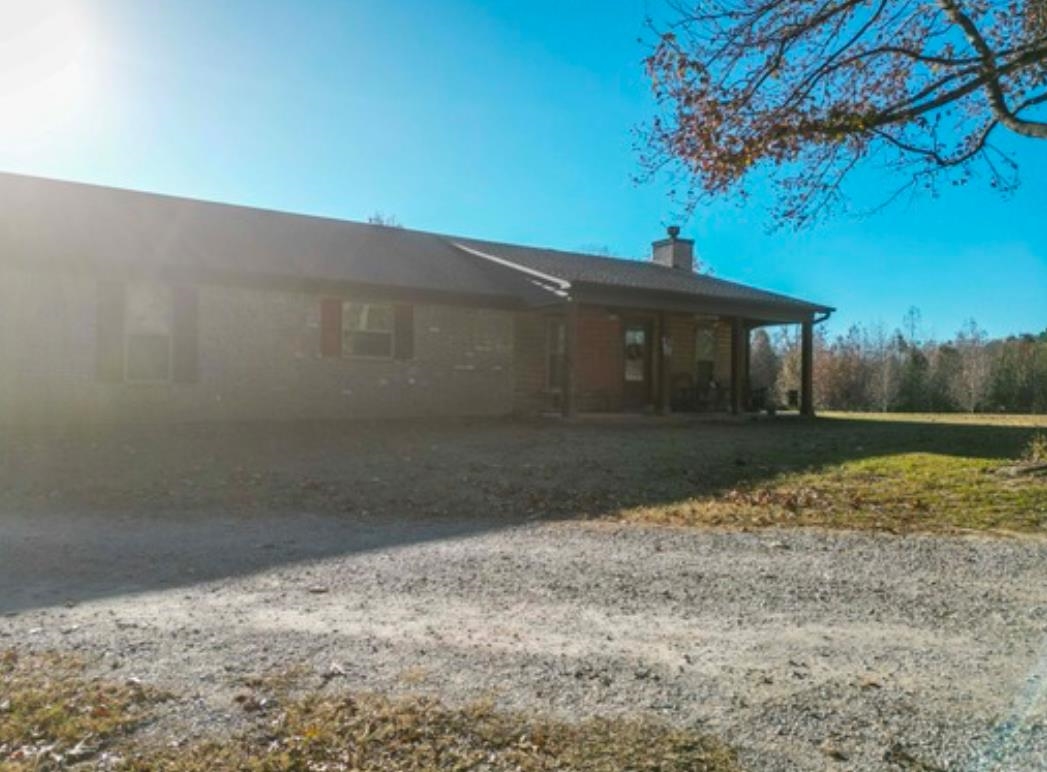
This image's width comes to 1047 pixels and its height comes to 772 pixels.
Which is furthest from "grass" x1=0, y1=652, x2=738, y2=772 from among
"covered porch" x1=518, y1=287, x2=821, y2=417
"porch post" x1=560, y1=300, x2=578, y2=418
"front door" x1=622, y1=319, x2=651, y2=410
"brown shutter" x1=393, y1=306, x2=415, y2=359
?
"front door" x1=622, y1=319, x2=651, y2=410

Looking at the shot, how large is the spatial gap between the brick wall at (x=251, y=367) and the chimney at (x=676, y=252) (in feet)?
28.4

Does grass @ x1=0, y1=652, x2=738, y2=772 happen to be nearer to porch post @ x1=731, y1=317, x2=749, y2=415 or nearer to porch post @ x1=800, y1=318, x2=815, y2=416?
porch post @ x1=731, y1=317, x2=749, y2=415

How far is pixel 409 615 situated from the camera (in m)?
4.29

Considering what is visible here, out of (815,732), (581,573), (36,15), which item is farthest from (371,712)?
(36,15)

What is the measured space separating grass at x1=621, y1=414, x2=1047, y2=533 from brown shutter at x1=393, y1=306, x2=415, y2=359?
22.3 feet

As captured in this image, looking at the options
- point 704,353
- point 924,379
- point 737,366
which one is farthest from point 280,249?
point 924,379

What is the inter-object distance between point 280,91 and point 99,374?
541cm

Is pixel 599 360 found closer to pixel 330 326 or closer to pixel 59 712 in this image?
pixel 330 326

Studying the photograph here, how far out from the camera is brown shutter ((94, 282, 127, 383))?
41.5 ft

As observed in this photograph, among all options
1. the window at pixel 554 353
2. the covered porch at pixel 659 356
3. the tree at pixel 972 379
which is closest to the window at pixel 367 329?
the covered porch at pixel 659 356

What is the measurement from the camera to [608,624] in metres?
4.12

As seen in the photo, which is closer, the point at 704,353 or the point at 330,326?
the point at 330,326

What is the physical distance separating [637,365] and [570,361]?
4.19 meters

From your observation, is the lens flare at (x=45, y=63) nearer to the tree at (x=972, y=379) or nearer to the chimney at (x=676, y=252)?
the chimney at (x=676, y=252)
